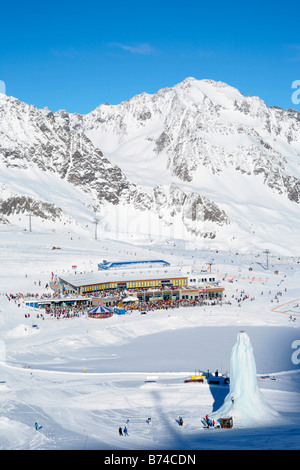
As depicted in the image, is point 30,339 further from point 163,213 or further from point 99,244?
point 163,213

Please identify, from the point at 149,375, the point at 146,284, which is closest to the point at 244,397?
the point at 149,375

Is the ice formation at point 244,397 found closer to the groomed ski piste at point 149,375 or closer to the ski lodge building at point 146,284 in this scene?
the groomed ski piste at point 149,375

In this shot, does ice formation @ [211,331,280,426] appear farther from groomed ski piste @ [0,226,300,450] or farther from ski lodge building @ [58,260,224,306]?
ski lodge building @ [58,260,224,306]

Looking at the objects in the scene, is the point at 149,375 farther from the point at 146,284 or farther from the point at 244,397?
the point at 146,284

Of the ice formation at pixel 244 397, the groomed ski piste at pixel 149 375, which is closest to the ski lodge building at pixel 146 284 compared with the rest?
the groomed ski piste at pixel 149 375
